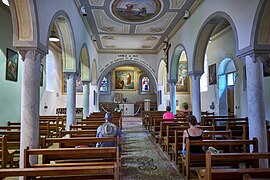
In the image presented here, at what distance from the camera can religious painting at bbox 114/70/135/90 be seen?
2188 cm

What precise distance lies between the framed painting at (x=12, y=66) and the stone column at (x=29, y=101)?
3818mm

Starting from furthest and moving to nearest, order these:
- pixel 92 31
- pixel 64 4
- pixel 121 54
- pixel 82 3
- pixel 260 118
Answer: pixel 121 54, pixel 92 31, pixel 82 3, pixel 64 4, pixel 260 118

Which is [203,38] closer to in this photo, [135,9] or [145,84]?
[135,9]

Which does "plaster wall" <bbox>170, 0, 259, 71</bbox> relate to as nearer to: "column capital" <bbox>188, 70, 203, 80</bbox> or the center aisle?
"column capital" <bbox>188, 70, 203, 80</bbox>

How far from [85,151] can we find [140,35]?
31.6ft

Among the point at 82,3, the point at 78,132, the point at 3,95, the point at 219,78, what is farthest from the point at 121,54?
the point at 78,132

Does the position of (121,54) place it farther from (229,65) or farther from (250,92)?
(250,92)

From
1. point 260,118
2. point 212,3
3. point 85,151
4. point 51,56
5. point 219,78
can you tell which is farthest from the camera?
point 51,56

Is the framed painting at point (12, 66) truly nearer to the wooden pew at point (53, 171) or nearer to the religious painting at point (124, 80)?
the wooden pew at point (53, 171)

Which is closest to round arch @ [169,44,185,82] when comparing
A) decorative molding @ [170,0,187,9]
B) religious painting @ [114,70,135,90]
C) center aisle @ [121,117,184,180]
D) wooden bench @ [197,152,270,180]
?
decorative molding @ [170,0,187,9]

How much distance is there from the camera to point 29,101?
13.6ft

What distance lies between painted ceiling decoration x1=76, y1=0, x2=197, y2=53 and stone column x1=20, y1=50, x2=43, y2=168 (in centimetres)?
408

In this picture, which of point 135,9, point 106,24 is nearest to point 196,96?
point 135,9

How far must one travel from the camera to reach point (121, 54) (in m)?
15.1
